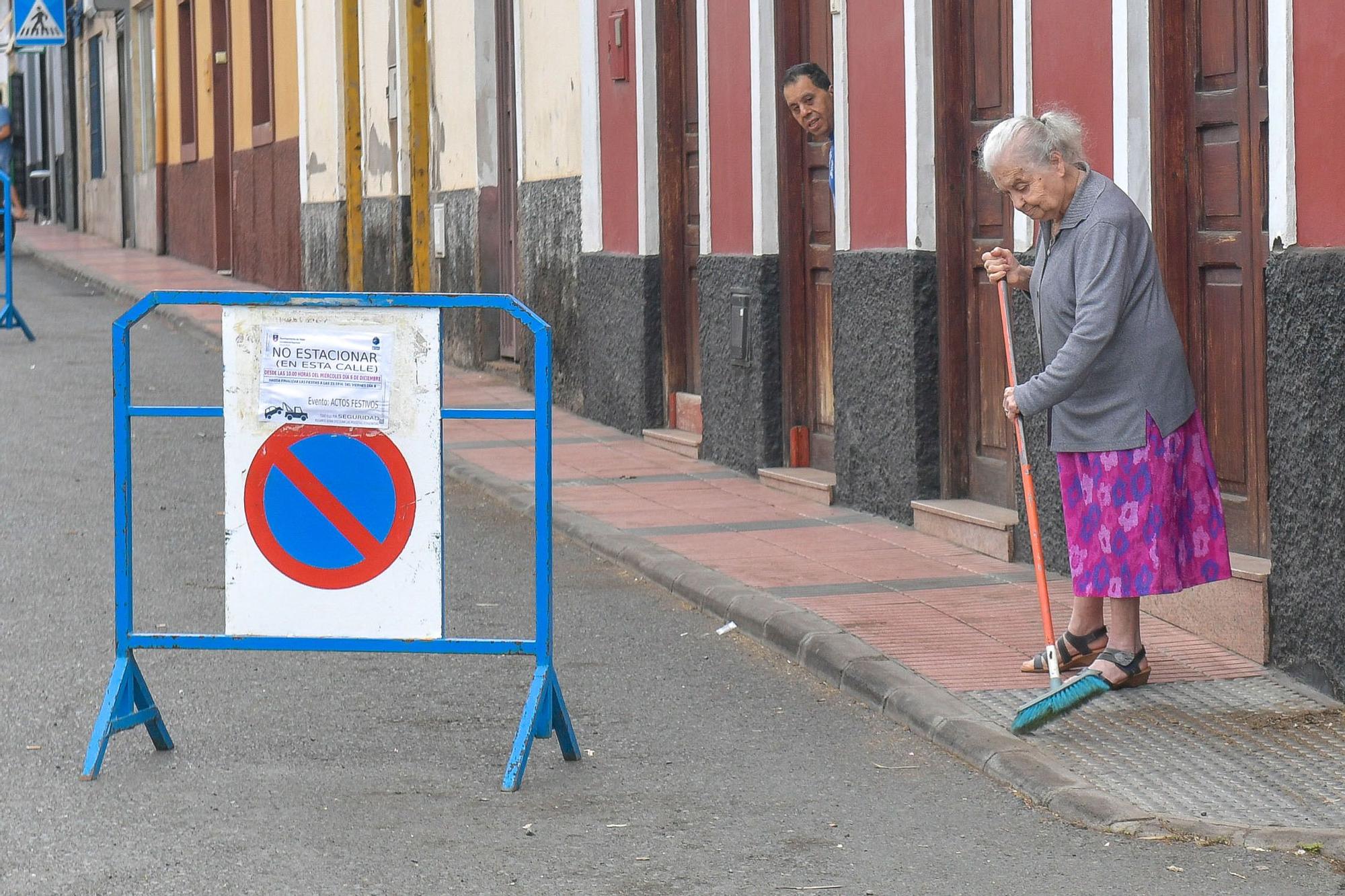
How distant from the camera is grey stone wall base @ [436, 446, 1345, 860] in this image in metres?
5.09

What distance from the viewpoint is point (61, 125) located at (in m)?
39.9

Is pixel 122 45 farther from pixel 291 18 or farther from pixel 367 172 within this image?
Answer: pixel 367 172

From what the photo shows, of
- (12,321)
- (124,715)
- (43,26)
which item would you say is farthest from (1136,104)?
(43,26)

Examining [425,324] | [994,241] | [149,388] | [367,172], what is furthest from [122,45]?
[425,324]

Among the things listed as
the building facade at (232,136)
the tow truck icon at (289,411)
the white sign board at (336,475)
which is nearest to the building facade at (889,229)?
the white sign board at (336,475)

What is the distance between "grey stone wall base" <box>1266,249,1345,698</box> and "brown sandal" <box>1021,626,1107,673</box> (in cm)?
54

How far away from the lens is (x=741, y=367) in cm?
1135

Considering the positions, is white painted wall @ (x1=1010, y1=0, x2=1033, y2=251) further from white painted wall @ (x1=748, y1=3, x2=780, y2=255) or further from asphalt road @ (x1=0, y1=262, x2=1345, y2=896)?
white painted wall @ (x1=748, y1=3, x2=780, y2=255)

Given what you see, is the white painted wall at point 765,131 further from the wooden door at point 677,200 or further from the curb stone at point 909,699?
the curb stone at point 909,699

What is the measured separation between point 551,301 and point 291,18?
10076 mm

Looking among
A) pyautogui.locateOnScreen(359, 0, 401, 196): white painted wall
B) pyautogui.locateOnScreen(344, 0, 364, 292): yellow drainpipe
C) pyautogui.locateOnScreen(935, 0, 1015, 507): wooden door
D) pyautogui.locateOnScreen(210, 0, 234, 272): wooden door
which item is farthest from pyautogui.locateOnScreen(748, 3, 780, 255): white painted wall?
pyautogui.locateOnScreen(210, 0, 234, 272): wooden door

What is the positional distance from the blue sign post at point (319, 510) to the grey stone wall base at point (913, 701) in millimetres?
1048

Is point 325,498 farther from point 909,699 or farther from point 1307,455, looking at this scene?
point 1307,455

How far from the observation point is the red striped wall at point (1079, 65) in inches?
305
